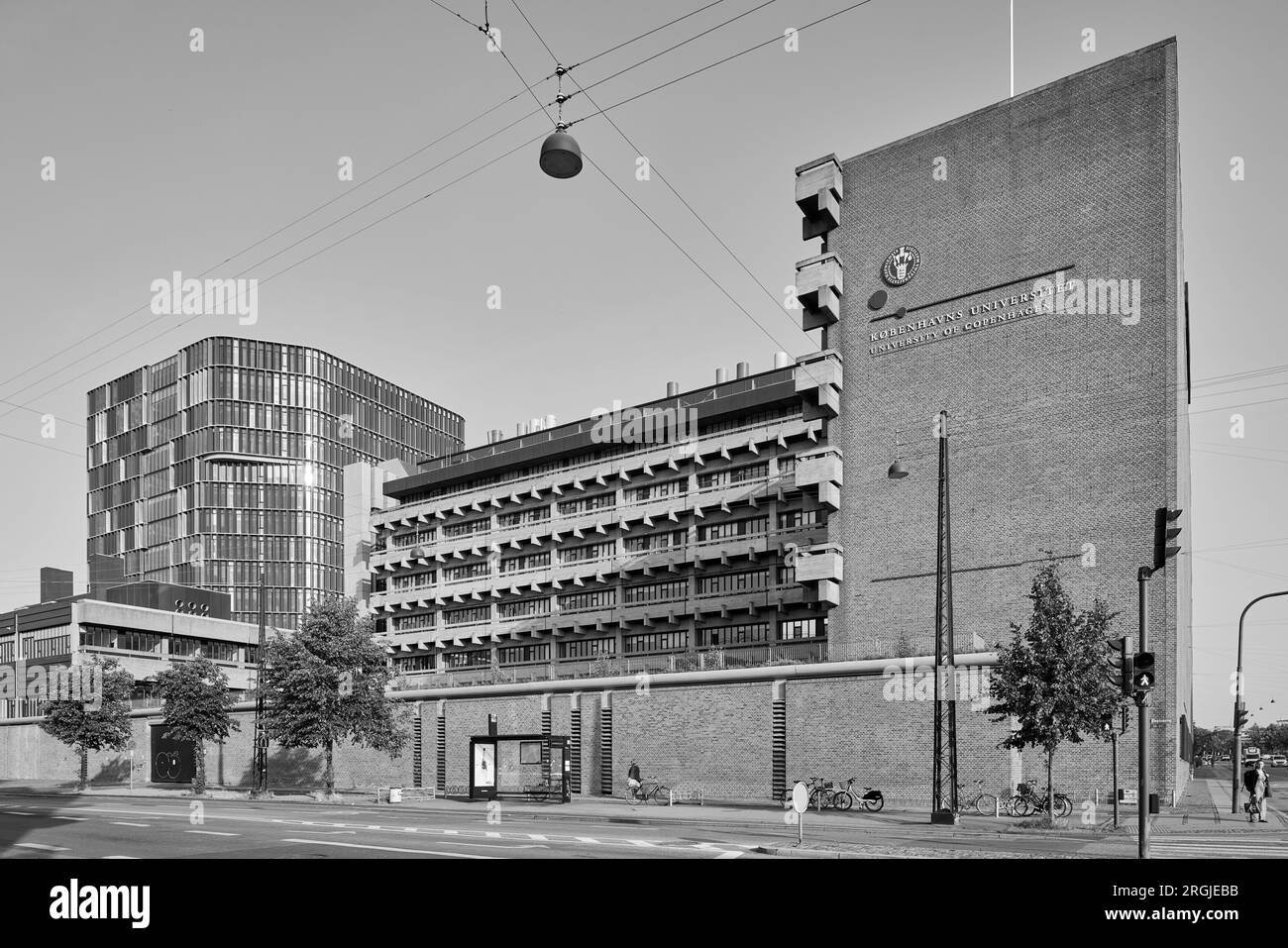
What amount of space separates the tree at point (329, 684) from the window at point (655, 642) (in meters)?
24.3

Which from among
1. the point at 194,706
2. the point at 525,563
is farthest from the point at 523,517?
the point at 194,706

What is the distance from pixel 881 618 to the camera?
48406mm

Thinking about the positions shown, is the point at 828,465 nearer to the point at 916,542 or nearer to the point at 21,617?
the point at 916,542

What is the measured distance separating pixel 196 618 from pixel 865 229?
78042mm

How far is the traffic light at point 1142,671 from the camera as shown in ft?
61.6

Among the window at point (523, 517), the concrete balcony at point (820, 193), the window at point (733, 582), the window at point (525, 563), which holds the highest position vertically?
the concrete balcony at point (820, 193)

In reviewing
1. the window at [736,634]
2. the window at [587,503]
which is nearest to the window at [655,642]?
the window at [736,634]

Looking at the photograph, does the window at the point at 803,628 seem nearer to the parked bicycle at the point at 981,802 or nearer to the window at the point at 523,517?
the parked bicycle at the point at 981,802

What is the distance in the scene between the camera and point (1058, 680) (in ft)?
99.7

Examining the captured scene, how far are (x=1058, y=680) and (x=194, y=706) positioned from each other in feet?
144

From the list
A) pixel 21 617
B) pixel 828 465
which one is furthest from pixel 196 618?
pixel 828 465

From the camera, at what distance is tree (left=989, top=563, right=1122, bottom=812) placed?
3025 centimetres

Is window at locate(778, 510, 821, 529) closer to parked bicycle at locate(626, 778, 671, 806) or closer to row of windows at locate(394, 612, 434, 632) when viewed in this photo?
parked bicycle at locate(626, 778, 671, 806)

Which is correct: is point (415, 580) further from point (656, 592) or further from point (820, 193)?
point (820, 193)
